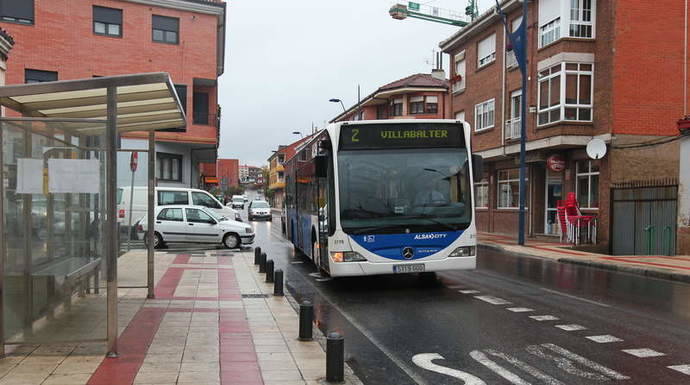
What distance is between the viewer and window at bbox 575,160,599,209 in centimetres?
2228

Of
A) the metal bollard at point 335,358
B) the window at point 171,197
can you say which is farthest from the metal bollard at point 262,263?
the window at point 171,197

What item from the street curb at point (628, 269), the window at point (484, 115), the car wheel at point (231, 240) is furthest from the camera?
the window at point (484, 115)

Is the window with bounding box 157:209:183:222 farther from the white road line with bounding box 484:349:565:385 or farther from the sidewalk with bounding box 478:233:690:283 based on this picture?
the white road line with bounding box 484:349:565:385

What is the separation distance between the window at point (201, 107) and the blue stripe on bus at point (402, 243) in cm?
2435

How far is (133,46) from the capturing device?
28875 mm

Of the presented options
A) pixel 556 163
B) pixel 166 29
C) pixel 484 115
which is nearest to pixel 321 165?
pixel 556 163

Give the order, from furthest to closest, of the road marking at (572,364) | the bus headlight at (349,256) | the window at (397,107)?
1. the window at (397,107)
2. the bus headlight at (349,256)
3. the road marking at (572,364)

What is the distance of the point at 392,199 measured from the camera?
10.2 metres

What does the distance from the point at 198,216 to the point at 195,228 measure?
0.44 m

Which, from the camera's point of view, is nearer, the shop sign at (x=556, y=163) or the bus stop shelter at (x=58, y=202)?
the bus stop shelter at (x=58, y=202)

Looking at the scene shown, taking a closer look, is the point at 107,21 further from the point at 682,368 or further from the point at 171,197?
the point at 682,368

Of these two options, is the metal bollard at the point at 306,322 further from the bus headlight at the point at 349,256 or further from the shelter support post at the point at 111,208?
the bus headlight at the point at 349,256

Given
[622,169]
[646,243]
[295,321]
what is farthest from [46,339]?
[622,169]

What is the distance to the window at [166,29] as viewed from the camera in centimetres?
2962
